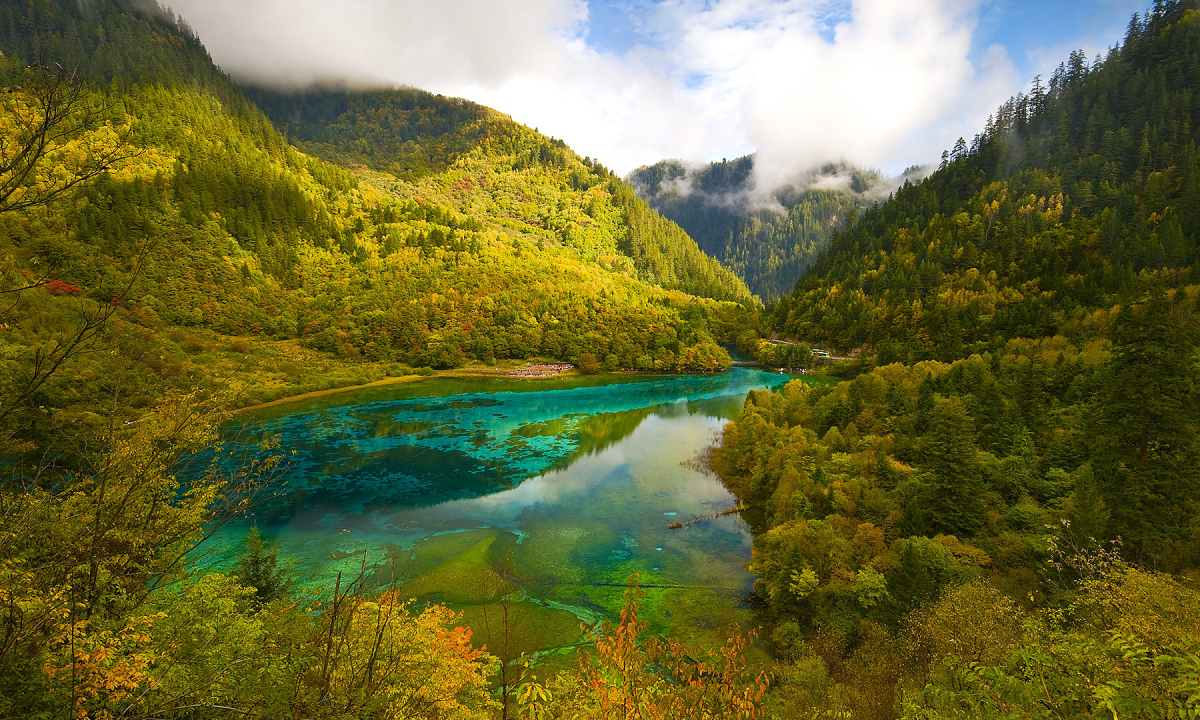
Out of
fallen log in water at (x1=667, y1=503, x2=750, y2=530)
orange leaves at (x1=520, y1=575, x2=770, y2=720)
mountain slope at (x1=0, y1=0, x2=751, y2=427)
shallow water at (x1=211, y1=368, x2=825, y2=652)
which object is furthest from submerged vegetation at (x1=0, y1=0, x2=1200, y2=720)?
shallow water at (x1=211, y1=368, x2=825, y2=652)

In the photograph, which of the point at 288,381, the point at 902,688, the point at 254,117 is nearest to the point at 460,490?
the point at 902,688

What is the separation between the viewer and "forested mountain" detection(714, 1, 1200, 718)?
10.7m

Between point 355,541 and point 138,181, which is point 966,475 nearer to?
point 355,541

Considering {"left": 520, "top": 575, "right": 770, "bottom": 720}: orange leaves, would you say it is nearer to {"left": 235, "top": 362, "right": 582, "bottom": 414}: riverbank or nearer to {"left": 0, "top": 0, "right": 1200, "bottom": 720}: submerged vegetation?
{"left": 0, "top": 0, "right": 1200, "bottom": 720}: submerged vegetation

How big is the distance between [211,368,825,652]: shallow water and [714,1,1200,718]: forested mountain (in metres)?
4.84

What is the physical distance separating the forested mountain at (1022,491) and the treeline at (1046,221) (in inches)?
20.3

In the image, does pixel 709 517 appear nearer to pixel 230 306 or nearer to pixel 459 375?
pixel 459 375

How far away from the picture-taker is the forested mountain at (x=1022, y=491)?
10.7 m

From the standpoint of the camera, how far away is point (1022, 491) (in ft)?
86.3

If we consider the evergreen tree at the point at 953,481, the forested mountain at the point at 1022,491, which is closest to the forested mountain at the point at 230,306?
the forested mountain at the point at 1022,491

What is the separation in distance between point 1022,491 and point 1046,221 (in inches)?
3118

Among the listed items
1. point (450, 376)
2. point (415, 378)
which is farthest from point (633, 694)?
point (450, 376)

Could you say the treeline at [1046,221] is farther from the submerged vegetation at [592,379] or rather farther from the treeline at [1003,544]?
the treeline at [1003,544]

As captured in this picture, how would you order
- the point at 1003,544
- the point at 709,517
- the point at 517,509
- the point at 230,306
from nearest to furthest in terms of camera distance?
Result: the point at 1003,544 < the point at 709,517 < the point at 517,509 < the point at 230,306
